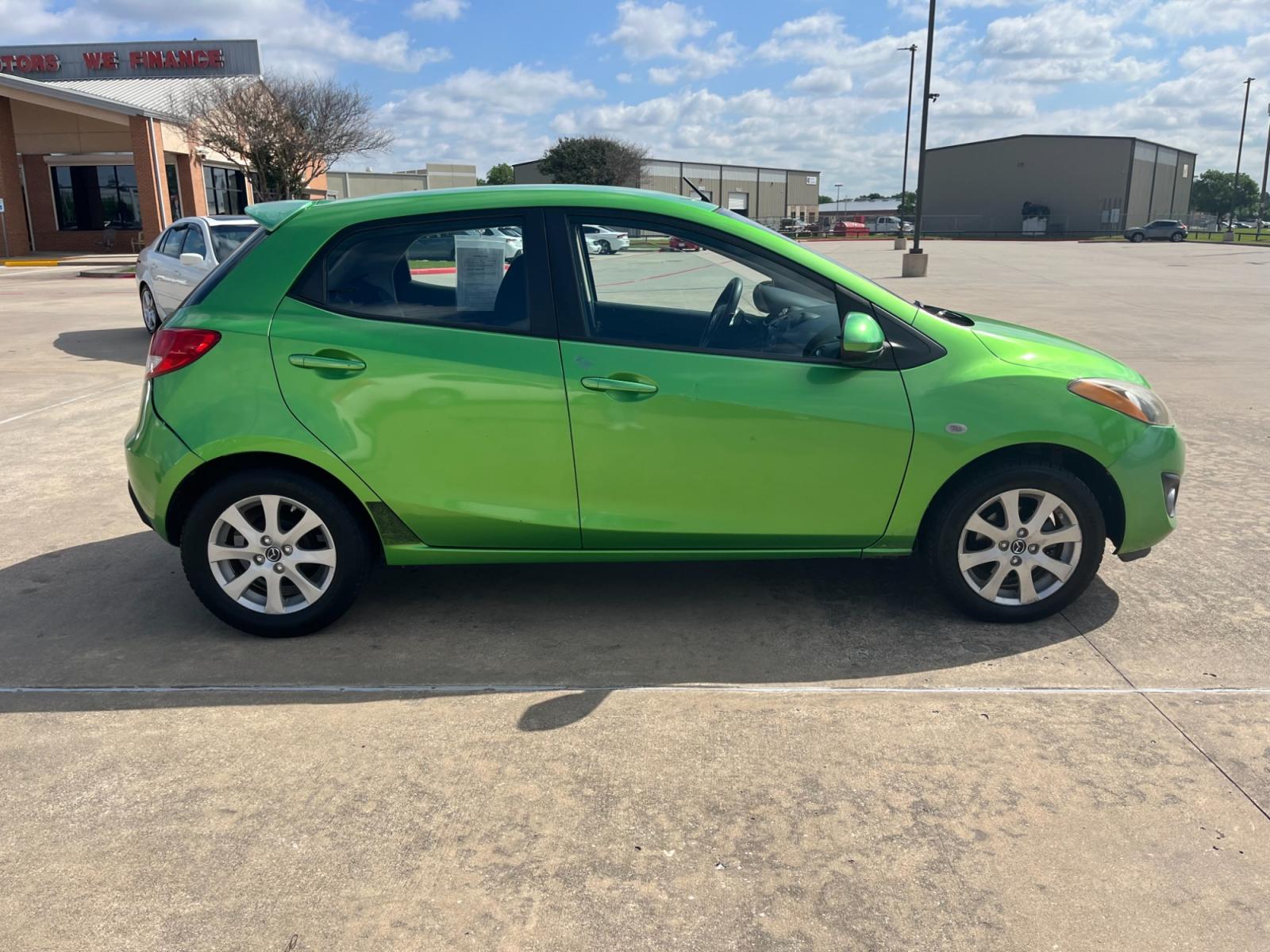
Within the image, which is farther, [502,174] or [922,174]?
[502,174]

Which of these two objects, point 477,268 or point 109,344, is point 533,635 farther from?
point 109,344

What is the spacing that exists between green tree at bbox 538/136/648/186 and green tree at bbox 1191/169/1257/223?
243 ft

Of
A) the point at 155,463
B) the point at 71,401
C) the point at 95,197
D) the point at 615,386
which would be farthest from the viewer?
the point at 95,197

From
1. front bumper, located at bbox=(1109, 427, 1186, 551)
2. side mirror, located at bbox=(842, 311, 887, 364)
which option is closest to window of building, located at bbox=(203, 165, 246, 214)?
side mirror, located at bbox=(842, 311, 887, 364)

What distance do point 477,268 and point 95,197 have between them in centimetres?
4210

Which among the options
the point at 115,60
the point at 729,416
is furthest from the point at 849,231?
the point at 729,416

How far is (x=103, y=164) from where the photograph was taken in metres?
38.6

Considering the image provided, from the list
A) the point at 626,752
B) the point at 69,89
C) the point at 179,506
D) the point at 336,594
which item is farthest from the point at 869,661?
the point at 69,89

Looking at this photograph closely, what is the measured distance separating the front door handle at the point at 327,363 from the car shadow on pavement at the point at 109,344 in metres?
8.22

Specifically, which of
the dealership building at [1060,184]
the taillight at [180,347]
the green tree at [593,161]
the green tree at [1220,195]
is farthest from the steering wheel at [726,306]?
the green tree at [1220,195]

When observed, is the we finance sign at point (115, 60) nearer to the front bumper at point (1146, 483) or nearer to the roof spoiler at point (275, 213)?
the roof spoiler at point (275, 213)

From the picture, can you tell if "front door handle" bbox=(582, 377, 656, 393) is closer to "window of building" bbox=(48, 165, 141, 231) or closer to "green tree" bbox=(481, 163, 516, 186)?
"window of building" bbox=(48, 165, 141, 231)

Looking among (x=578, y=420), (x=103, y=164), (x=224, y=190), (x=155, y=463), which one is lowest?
(x=155, y=463)

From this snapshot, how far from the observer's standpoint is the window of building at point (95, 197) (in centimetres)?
3872
